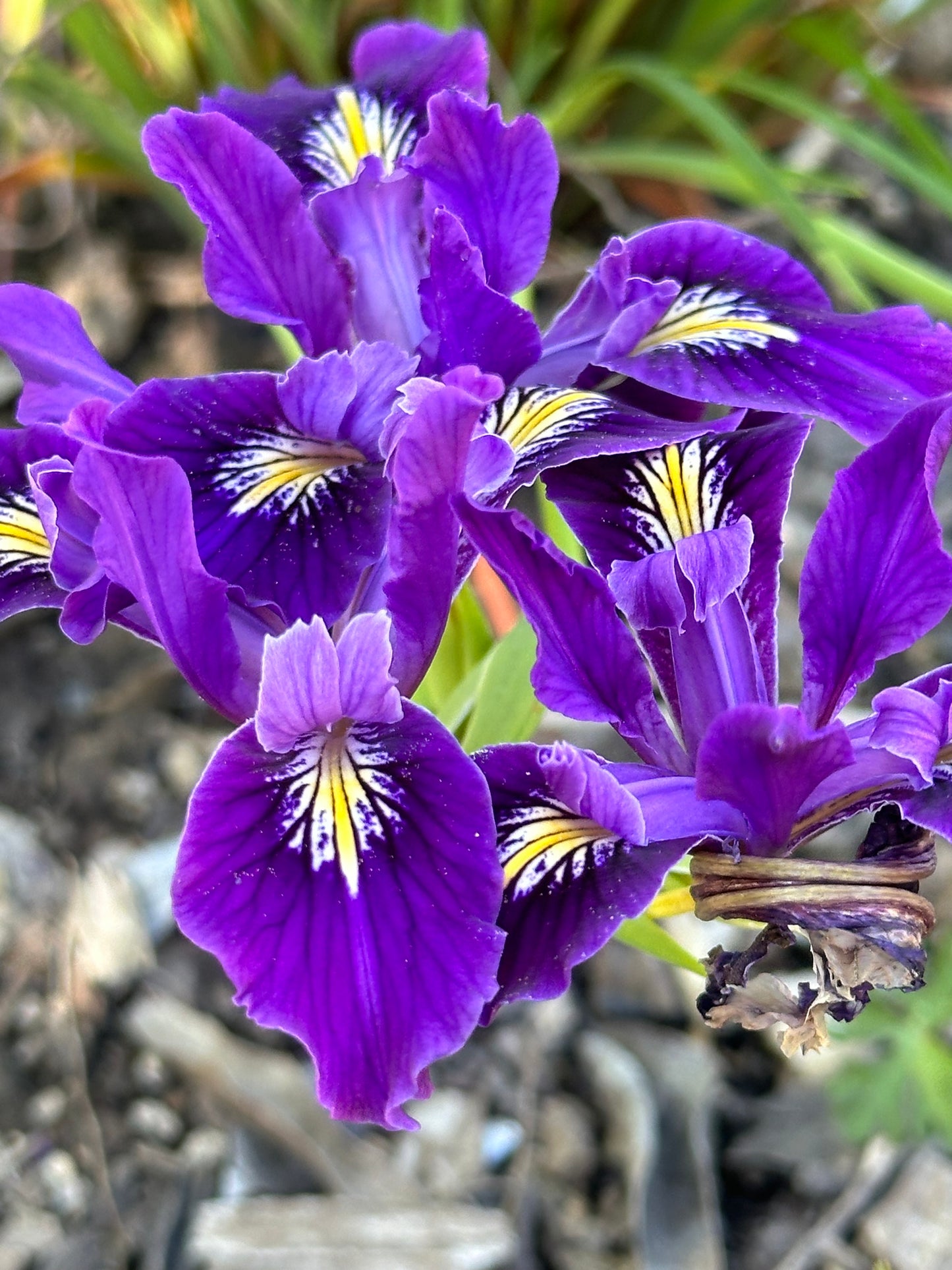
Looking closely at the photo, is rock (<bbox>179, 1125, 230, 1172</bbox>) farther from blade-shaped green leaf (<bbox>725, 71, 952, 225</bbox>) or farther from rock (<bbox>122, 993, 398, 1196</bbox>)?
blade-shaped green leaf (<bbox>725, 71, 952, 225</bbox>)

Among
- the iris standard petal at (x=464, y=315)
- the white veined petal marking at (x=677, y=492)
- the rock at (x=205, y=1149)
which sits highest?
the iris standard petal at (x=464, y=315)

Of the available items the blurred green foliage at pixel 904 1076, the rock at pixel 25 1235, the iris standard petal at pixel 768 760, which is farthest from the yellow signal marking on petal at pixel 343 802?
the rock at pixel 25 1235

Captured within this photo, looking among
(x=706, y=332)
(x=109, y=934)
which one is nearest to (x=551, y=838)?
(x=706, y=332)

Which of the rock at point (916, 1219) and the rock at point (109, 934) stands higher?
the rock at point (109, 934)

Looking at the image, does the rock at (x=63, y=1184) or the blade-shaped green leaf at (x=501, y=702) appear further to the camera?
the rock at (x=63, y=1184)

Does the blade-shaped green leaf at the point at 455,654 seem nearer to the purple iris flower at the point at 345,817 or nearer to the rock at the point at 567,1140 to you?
the purple iris flower at the point at 345,817

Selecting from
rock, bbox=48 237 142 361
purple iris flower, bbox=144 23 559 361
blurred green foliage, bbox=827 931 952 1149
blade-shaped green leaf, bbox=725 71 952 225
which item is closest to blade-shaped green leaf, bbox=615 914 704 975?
blurred green foliage, bbox=827 931 952 1149
